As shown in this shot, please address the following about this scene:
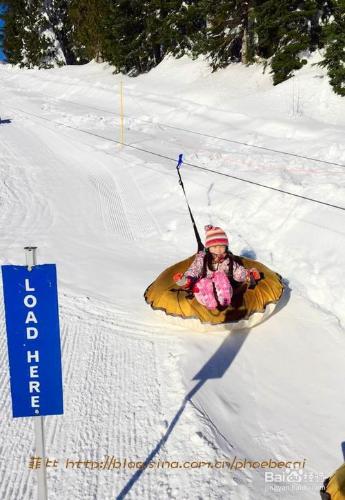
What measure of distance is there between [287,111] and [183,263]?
39.4 feet

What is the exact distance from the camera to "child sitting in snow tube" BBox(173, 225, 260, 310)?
5141 mm

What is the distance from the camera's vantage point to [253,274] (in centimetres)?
566

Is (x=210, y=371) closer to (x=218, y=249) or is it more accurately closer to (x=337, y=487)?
(x=218, y=249)

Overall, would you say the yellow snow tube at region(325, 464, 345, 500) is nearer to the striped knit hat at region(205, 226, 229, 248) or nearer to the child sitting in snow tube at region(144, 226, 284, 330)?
the child sitting in snow tube at region(144, 226, 284, 330)

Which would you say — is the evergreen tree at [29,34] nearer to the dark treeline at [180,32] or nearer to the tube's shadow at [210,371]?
the dark treeline at [180,32]

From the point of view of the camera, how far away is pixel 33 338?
2.46 metres

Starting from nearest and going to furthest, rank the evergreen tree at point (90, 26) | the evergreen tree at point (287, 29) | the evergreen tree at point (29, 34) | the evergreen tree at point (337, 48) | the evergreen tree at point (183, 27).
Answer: the evergreen tree at point (337, 48)
the evergreen tree at point (287, 29)
the evergreen tree at point (183, 27)
the evergreen tree at point (90, 26)
the evergreen tree at point (29, 34)

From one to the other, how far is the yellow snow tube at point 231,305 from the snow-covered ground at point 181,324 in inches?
8.6

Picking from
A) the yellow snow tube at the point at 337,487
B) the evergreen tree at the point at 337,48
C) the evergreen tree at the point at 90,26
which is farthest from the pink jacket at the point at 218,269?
the evergreen tree at the point at 90,26

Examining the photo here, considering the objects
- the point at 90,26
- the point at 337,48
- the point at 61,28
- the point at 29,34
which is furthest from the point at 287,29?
the point at 29,34

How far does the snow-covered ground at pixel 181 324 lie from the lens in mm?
3613

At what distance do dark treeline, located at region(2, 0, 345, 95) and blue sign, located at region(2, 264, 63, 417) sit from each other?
14.4 metres

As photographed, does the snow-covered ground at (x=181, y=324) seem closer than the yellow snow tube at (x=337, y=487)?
No

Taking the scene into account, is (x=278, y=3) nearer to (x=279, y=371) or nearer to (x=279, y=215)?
(x=279, y=215)
